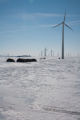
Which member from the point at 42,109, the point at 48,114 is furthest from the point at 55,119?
the point at 42,109

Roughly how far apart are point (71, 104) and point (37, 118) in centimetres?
110

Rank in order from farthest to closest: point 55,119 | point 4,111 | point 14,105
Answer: point 14,105, point 4,111, point 55,119

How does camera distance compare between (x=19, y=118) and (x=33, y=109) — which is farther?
(x=33, y=109)

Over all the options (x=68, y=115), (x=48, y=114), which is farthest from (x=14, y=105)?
(x=68, y=115)

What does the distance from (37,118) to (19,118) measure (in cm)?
34

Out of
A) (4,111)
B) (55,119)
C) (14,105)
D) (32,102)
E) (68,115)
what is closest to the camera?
(55,119)

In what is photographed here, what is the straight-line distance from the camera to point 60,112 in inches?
94.2

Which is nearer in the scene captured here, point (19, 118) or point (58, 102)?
point (19, 118)

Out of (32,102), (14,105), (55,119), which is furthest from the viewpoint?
(32,102)

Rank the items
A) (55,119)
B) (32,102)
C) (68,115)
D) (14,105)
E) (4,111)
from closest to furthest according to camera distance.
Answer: (55,119)
(68,115)
(4,111)
(14,105)
(32,102)

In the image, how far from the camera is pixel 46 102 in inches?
117

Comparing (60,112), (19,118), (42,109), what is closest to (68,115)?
(60,112)

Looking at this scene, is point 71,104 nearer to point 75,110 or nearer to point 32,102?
point 75,110

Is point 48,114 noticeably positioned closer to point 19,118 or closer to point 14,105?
point 19,118
